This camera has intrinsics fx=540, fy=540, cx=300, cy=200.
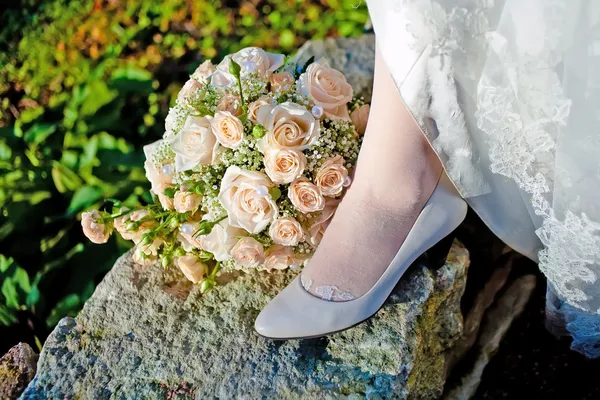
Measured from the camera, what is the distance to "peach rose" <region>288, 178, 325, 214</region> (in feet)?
3.78

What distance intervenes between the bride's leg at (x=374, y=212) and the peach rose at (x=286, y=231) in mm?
72

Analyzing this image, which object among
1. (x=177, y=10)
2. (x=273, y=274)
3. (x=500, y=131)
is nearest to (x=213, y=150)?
(x=273, y=274)

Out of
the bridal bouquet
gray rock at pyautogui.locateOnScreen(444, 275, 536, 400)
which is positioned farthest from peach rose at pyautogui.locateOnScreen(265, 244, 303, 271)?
gray rock at pyautogui.locateOnScreen(444, 275, 536, 400)

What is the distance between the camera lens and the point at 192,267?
1.29 m

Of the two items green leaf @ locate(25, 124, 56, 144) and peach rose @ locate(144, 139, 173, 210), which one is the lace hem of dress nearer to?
peach rose @ locate(144, 139, 173, 210)

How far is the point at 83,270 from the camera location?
164 centimetres

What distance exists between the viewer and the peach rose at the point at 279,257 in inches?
48.8

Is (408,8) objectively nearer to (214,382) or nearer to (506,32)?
(506,32)

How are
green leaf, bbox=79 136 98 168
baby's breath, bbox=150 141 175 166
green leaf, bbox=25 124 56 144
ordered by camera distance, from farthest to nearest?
1. green leaf, bbox=25 124 56 144
2. green leaf, bbox=79 136 98 168
3. baby's breath, bbox=150 141 175 166

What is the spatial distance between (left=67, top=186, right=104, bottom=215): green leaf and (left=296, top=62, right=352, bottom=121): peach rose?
842 millimetres

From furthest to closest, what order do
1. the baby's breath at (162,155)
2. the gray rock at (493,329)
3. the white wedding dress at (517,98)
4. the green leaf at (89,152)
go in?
the green leaf at (89,152), the gray rock at (493,329), the baby's breath at (162,155), the white wedding dress at (517,98)

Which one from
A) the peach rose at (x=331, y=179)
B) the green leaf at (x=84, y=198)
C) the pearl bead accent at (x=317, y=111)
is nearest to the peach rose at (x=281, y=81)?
the pearl bead accent at (x=317, y=111)

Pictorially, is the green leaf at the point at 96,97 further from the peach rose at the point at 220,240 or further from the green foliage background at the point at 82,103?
the peach rose at the point at 220,240

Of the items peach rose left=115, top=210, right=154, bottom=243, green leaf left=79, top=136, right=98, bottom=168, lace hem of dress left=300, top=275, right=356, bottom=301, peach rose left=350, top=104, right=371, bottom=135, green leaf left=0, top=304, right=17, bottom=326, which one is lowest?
green leaf left=0, top=304, right=17, bottom=326
